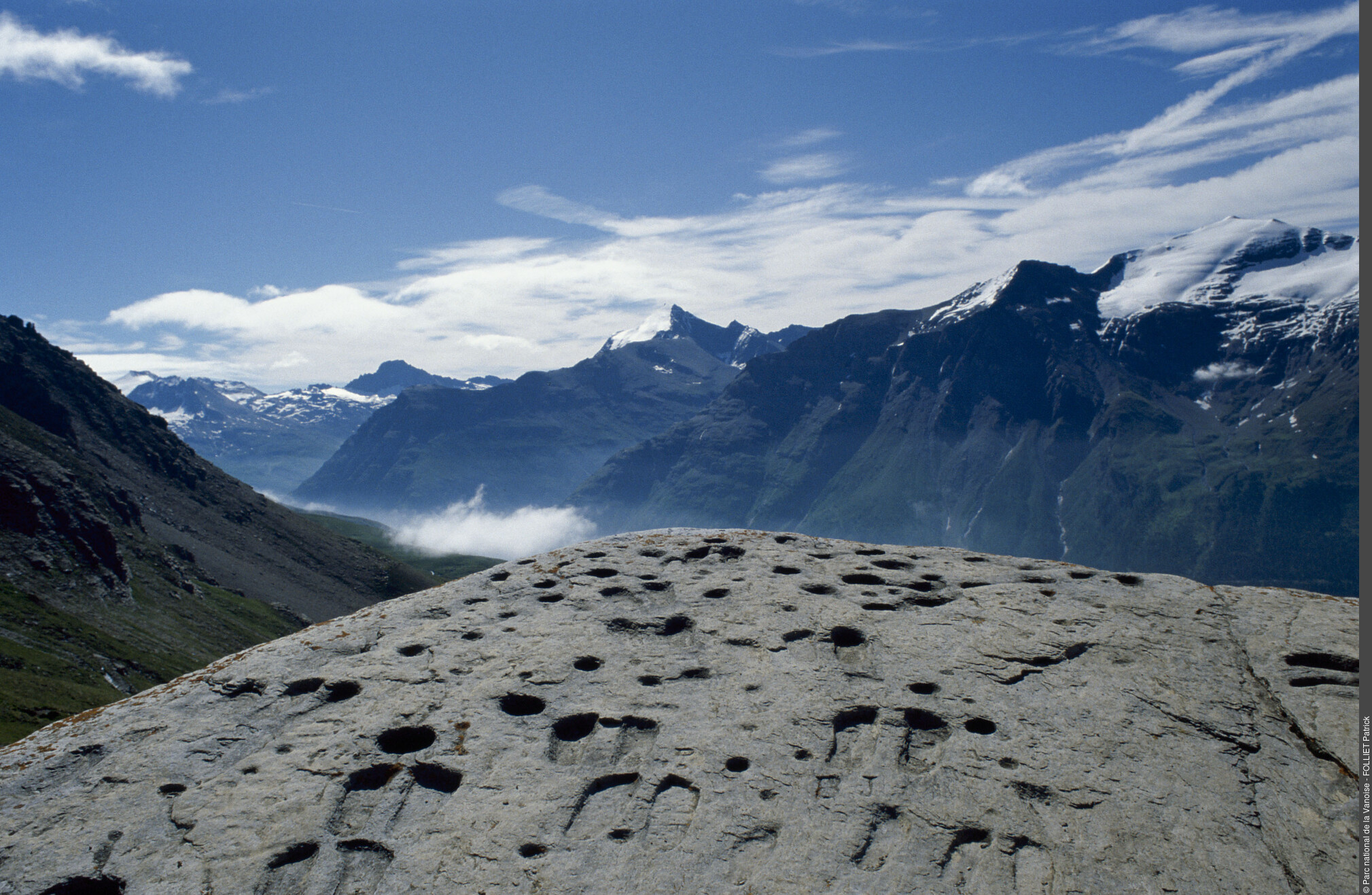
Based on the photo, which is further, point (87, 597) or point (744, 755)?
point (87, 597)

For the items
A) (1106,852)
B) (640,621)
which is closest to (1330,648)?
(1106,852)

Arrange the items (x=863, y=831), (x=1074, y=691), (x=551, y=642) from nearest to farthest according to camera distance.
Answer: (x=863, y=831)
(x=1074, y=691)
(x=551, y=642)

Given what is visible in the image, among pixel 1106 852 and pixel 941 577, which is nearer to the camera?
pixel 1106 852

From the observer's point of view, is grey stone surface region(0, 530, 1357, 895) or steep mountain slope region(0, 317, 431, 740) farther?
steep mountain slope region(0, 317, 431, 740)

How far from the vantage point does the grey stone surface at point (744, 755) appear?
12.1m

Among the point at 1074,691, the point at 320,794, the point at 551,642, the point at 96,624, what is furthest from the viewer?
the point at 96,624

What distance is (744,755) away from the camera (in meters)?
14.2

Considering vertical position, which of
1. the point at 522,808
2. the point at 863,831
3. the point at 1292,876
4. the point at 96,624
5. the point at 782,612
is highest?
the point at 782,612

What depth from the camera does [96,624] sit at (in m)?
133

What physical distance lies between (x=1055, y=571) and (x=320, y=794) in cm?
1821

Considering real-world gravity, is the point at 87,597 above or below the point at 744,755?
below

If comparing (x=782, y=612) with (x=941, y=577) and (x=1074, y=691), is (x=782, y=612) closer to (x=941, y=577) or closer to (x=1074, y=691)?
(x=941, y=577)

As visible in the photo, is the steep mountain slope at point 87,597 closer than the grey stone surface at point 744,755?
No

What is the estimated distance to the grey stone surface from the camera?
12.1m
